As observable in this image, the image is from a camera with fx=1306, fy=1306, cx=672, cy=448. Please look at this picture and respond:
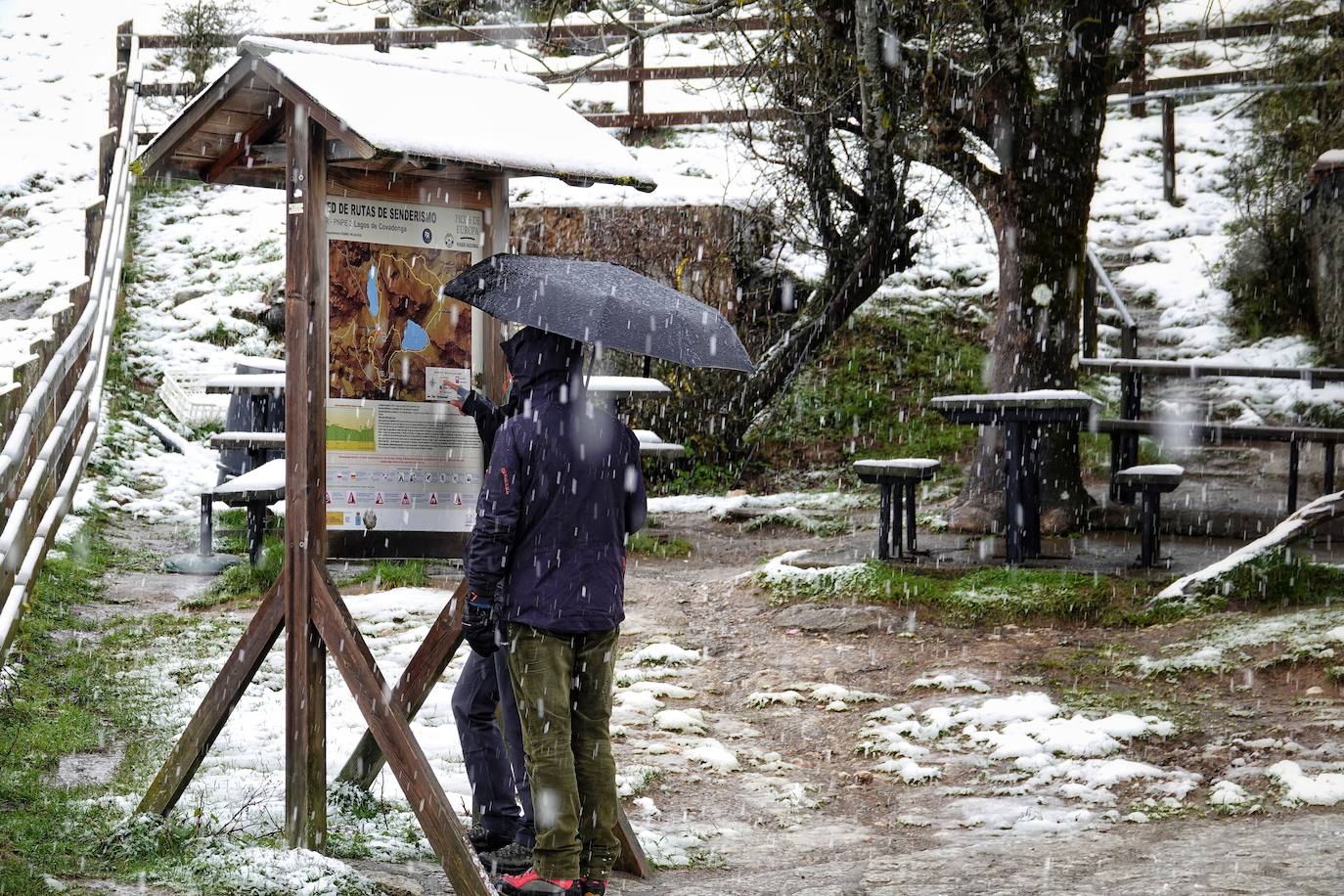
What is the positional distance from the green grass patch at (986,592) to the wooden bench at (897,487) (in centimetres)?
36

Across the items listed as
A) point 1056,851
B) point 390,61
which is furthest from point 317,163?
point 1056,851

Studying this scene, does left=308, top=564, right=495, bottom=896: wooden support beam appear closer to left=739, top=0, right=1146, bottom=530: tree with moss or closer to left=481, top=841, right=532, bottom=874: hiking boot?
left=481, top=841, right=532, bottom=874: hiking boot

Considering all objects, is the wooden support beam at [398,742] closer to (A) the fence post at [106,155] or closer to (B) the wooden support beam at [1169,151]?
(A) the fence post at [106,155]

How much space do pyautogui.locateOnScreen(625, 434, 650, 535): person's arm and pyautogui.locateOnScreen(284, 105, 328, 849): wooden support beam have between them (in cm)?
101

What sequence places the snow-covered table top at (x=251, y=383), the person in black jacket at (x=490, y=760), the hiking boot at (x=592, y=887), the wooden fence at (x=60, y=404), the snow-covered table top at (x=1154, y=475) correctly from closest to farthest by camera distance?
1. the hiking boot at (x=592, y=887)
2. the person in black jacket at (x=490, y=760)
3. the wooden fence at (x=60, y=404)
4. the snow-covered table top at (x=1154, y=475)
5. the snow-covered table top at (x=251, y=383)

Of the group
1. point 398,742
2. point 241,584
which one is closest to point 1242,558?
point 398,742

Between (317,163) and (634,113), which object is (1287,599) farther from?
(634,113)

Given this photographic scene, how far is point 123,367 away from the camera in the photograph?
1427 cm

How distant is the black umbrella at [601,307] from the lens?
3.86 metres

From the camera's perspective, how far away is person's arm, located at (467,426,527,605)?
12.6ft

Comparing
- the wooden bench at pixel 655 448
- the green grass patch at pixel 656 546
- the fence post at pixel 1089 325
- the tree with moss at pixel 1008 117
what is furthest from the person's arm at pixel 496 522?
the fence post at pixel 1089 325

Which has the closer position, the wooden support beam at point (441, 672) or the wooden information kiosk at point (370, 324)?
the wooden information kiosk at point (370, 324)

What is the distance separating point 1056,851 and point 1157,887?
555 mm

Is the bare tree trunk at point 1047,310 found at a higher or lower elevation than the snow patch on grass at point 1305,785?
higher
